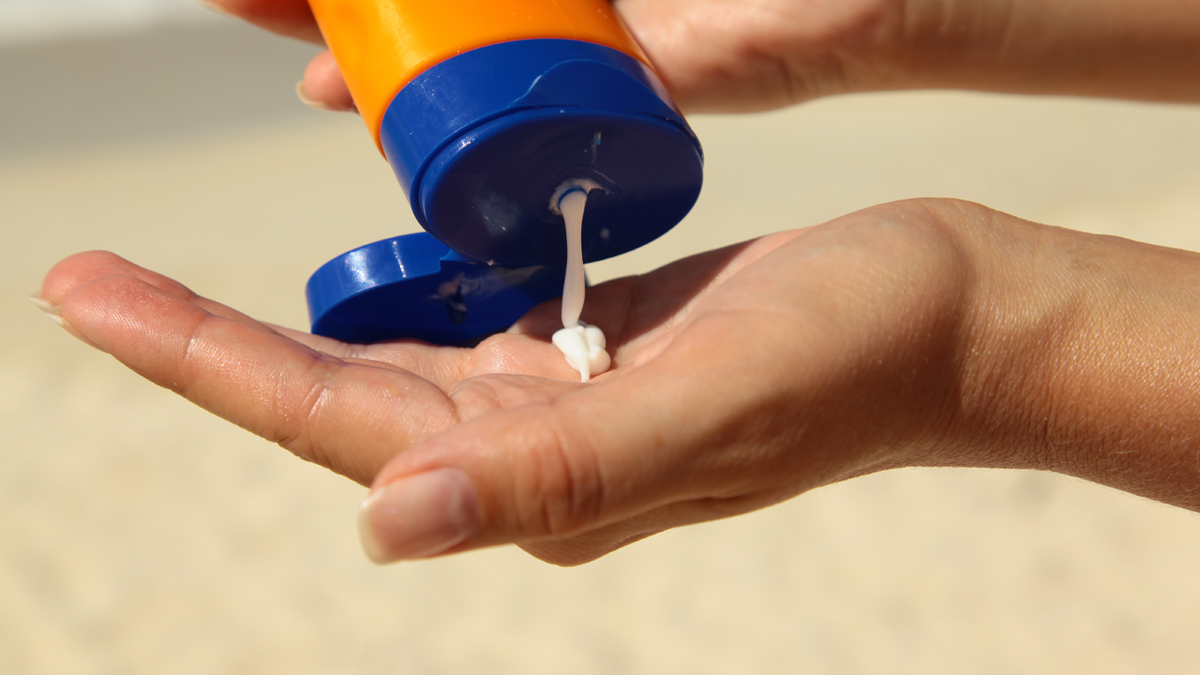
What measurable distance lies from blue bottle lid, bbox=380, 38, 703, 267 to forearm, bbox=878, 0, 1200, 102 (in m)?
0.64

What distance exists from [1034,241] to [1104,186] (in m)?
2.10

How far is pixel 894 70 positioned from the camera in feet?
5.25

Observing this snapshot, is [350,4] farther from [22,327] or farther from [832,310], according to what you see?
[22,327]

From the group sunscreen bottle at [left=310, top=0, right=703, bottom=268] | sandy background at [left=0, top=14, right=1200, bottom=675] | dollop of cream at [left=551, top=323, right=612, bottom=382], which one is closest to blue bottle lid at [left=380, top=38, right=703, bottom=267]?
sunscreen bottle at [left=310, top=0, right=703, bottom=268]

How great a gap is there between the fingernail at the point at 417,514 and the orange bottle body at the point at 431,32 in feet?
1.78

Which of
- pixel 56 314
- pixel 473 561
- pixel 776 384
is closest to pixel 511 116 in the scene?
pixel 776 384

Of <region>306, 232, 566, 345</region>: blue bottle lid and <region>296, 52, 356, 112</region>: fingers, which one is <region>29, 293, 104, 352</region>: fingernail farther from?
<region>296, 52, 356, 112</region>: fingers

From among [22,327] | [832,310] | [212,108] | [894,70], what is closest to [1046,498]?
[894,70]

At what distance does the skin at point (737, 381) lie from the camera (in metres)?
0.76

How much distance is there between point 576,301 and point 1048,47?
0.98 meters

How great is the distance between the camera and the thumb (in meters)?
0.72

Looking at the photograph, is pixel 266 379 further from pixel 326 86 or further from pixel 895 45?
pixel 895 45

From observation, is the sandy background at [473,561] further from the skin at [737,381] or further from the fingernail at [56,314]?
the fingernail at [56,314]

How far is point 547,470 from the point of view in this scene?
74cm
